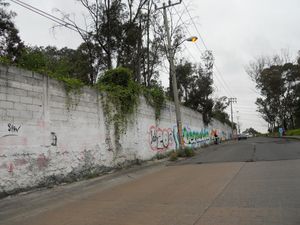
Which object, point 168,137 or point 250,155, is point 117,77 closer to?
point 168,137

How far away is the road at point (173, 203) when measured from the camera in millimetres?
6207

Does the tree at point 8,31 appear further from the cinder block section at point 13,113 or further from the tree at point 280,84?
the tree at point 280,84

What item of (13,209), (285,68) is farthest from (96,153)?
(285,68)

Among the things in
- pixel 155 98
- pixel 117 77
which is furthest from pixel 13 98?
pixel 155 98

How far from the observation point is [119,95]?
1706 centimetres

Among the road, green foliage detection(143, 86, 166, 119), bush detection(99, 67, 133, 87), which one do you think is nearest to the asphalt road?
green foliage detection(143, 86, 166, 119)

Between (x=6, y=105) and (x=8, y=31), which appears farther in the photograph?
(x=8, y=31)

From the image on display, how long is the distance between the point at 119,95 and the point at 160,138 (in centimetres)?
679

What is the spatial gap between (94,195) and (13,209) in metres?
2.24

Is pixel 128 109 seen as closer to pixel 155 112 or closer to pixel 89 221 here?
pixel 155 112

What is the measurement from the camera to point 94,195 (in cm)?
956

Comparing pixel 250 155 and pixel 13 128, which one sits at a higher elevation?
pixel 13 128

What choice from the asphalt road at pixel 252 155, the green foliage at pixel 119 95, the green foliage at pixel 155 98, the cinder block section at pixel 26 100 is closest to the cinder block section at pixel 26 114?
the cinder block section at pixel 26 100

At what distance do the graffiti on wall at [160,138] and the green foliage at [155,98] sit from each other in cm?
114
